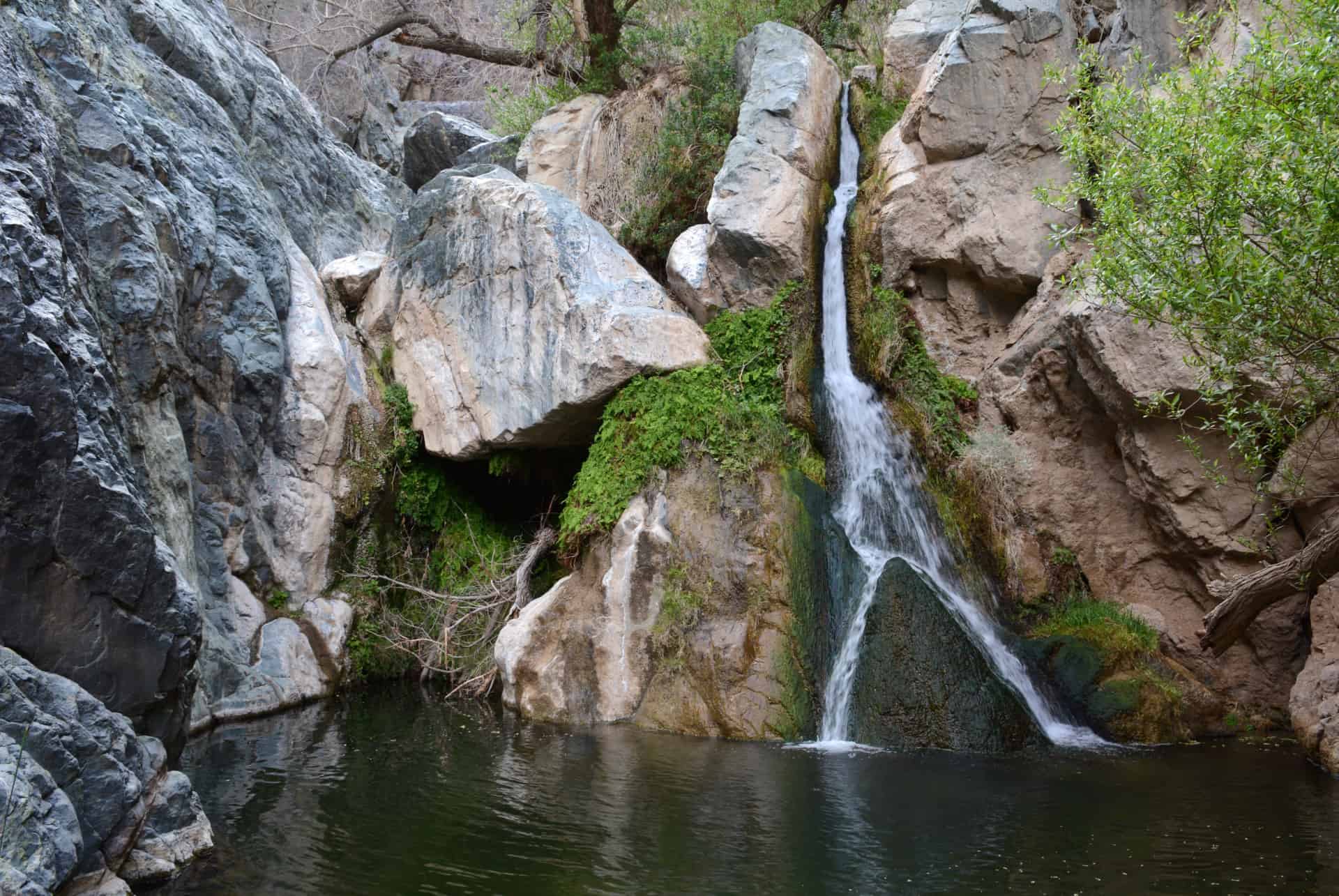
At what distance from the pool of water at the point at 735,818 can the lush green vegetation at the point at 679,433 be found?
10.3 feet

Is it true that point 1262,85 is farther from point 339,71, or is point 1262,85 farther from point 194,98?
point 339,71

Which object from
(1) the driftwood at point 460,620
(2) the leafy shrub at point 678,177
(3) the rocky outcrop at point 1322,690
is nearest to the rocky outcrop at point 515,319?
(1) the driftwood at point 460,620

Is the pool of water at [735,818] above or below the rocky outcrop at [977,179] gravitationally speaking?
below

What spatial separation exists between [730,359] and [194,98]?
8420mm

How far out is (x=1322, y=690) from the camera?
9.36 meters

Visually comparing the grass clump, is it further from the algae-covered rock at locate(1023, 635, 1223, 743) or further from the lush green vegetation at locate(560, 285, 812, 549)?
the lush green vegetation at locate(560, 285, 812, 549)

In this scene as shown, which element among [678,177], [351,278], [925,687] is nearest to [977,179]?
[678,177]

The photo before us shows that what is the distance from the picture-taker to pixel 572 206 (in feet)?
46.6

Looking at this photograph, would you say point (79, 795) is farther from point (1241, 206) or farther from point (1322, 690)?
point (1322, 690)

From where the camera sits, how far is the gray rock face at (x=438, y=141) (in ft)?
69.6

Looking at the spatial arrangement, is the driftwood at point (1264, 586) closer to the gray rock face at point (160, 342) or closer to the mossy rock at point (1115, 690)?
the mossy rock at point (1115, 690)

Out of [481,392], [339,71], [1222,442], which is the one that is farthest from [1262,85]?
[339,71]

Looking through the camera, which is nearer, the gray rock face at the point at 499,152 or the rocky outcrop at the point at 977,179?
the rocky outcrop at the point at 977,179

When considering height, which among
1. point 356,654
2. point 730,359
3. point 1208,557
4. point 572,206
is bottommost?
point 356,654
